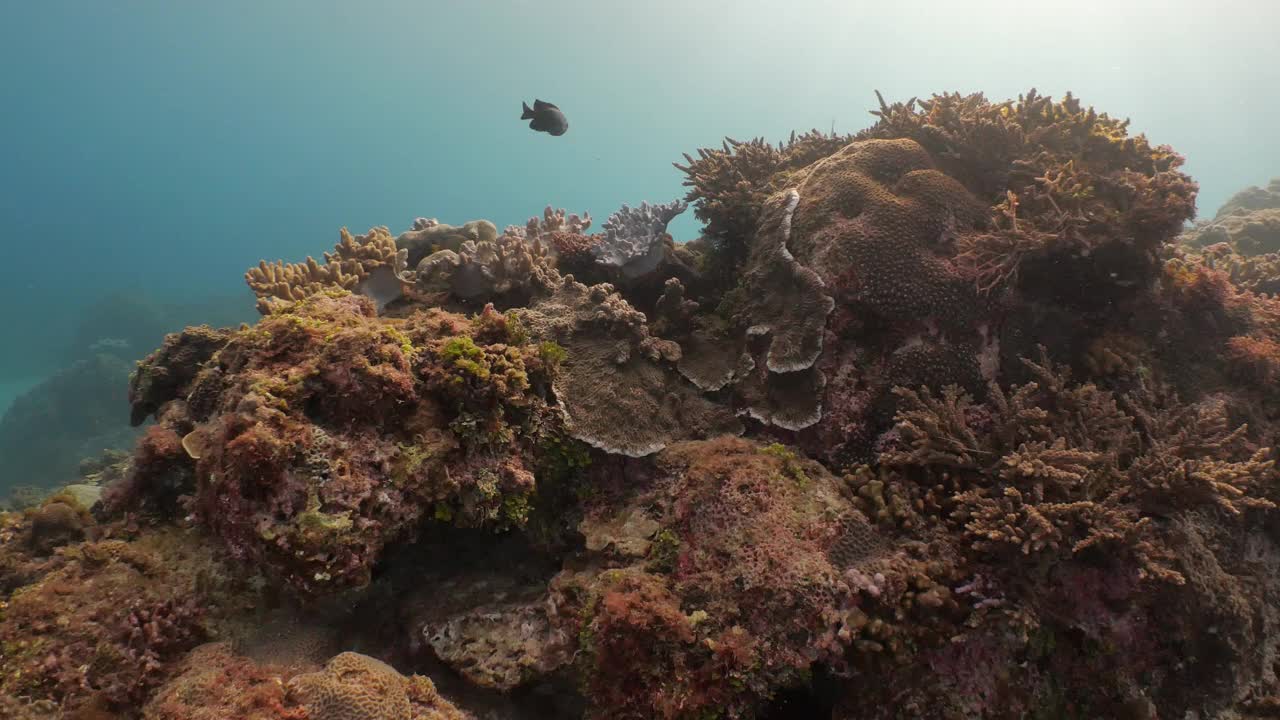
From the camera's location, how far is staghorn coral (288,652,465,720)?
106 inches

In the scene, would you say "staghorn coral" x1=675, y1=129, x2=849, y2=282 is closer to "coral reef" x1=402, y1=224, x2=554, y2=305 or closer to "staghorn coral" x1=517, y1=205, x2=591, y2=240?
"staghorn coral" x1=517, y1=205, x2=591, y2=240

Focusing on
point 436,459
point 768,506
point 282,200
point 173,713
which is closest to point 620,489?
point 768,506

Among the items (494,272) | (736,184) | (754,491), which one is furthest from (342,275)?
(754,491)

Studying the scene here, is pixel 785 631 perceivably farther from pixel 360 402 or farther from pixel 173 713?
pixel 173 713

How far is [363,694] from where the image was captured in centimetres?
276

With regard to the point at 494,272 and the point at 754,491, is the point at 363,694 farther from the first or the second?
the point at 494,272

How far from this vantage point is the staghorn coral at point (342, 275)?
5.10 meters

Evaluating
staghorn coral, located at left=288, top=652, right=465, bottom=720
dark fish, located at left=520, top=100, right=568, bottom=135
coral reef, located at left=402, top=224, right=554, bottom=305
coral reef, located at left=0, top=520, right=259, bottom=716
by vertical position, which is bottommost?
staghorn coral, located at left=288, top=652, right=465, bottom=720

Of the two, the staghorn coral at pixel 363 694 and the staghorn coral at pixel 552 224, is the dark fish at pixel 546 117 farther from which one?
the staghorn coral at pixel 363 694

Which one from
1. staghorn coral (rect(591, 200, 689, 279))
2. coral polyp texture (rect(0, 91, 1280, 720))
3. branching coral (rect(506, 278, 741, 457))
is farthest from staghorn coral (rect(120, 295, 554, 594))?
staghorn coral (rect(591, 200, 689, 279))

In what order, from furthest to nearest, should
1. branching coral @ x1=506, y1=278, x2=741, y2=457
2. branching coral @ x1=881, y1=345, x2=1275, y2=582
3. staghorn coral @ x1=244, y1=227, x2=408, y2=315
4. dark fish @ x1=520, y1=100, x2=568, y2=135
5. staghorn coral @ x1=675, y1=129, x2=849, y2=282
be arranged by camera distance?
1. dark fish @ x1=520, y1=100, x2=568, y2=135
2. staghorn coral @ x1=675, y1=129, x2=849, y2=282
3. staghorn coral @ x1=244, y1=227, x2=408, y2=315
4. branching coral @ x1=506, y1=278, x2=741, y2=457
5. branching coral @ x1=881, y1=345, x2=1275, y2=582

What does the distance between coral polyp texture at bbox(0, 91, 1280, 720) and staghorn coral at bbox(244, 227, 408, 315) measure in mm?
90

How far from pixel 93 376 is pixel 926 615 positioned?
4198 cm

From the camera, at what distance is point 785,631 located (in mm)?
3146
